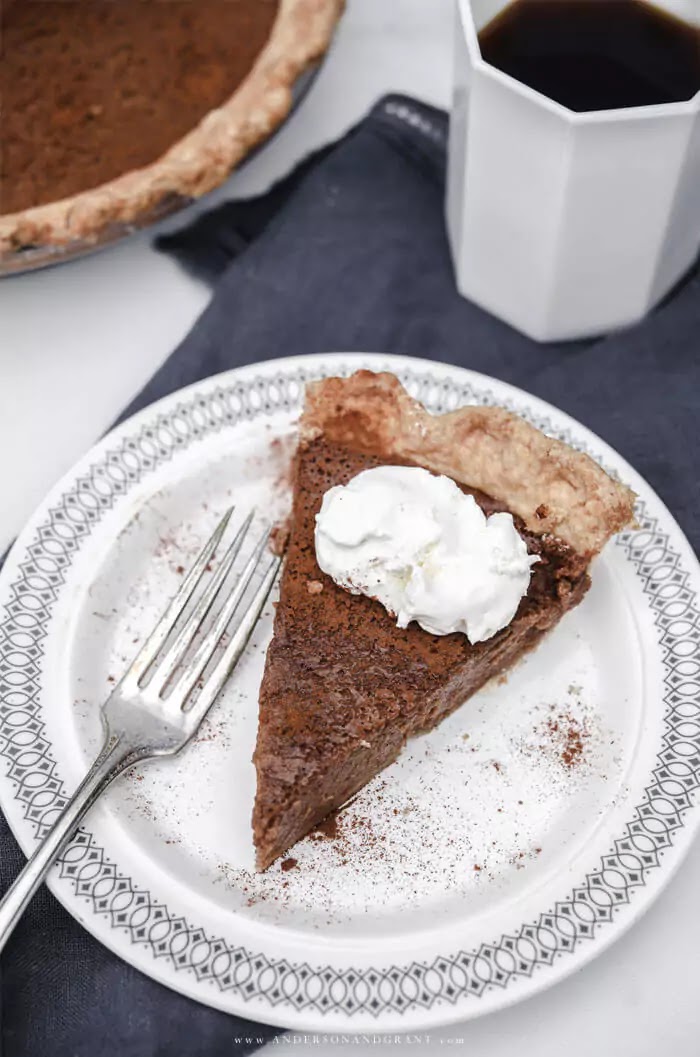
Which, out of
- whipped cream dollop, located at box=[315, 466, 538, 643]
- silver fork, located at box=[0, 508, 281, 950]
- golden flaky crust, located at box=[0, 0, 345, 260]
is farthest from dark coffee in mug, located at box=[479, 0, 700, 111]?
silver fork, located at box=[0, 508, 281, 950]

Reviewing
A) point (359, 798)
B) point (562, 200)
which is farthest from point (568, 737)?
point (562, 200)

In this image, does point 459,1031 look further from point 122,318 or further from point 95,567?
point 122,318

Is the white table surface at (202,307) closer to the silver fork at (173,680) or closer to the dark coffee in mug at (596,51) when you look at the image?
the silver fork at (173,680)

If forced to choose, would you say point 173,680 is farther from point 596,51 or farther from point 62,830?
point 596,51

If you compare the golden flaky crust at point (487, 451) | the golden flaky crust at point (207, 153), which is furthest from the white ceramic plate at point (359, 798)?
the golden flaky crust at point (207, 153)

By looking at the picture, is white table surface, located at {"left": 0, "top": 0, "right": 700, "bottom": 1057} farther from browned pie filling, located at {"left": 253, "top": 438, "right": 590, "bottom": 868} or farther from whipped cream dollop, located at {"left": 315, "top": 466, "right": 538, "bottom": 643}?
whipped cream dollop, located at {"left": 315, "top": 466, "right": 538, "bottom": 643}
